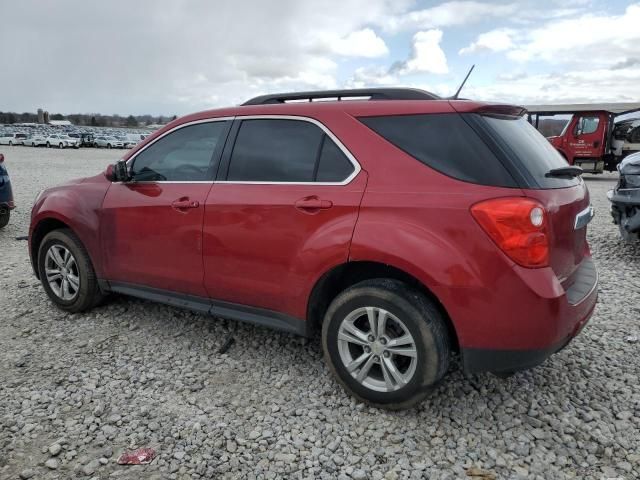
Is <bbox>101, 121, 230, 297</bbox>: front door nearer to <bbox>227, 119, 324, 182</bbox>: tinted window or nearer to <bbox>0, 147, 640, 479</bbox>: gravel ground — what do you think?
<bbox>227, 119, 324, 182</bbox>: tinted window

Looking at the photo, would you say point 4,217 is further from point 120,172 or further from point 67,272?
point 120,172

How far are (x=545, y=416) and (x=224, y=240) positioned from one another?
7.21ft

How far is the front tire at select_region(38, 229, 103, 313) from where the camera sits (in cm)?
421

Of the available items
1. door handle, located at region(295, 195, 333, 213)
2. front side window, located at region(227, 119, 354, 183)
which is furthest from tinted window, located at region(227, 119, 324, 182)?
door handle, located at region(295, 195, 333, 213)

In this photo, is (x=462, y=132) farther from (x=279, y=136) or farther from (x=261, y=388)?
(x=261, y=388)

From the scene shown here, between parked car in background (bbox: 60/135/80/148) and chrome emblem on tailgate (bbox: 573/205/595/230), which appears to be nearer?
Answer: chrome emblem on tailgate (bbox: 573/205/595/230)

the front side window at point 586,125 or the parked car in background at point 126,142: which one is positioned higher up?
the front side window at point 586,125

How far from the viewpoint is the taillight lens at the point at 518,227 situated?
2434 mm

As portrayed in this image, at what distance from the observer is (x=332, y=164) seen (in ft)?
9.75

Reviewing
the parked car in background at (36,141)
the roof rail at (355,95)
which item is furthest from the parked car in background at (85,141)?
the roof rail at (355,95)

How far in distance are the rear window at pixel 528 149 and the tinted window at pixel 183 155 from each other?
5.93 ft

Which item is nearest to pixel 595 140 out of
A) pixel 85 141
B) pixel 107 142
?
pixel 107 142

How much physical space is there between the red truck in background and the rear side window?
15.4 m

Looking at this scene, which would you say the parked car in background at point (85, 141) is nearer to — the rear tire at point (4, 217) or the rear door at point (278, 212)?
the rear tire at point (4, 217)
